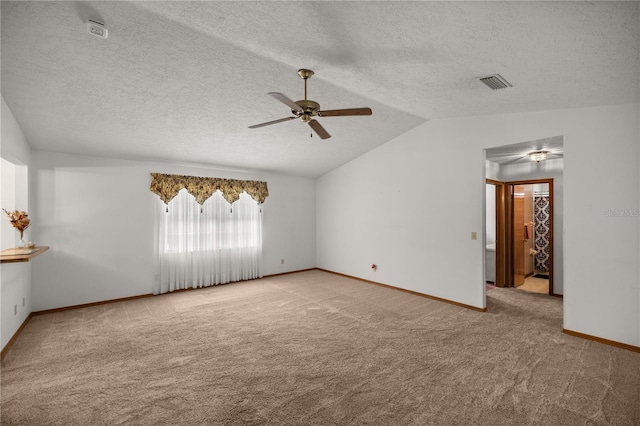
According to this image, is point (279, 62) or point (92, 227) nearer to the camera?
point (279, 62)

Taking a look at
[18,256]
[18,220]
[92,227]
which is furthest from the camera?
[92,227]

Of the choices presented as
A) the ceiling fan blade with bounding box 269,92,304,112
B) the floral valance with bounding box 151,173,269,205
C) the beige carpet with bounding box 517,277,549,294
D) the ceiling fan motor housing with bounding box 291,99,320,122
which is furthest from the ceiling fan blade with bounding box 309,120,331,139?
the beige carpet with bounding box 517,277,549,294

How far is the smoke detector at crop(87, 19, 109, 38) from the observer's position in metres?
2.24

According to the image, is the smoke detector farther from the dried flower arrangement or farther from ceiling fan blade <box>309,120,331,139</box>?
the dried flower arrangement

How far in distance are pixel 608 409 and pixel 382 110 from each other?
385 centimetres

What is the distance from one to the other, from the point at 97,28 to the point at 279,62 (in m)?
1.48

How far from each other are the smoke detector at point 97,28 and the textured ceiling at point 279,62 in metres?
0.05

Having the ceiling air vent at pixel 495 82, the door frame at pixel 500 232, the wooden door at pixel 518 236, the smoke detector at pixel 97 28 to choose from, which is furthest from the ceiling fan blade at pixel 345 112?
the wooden door at pixel 518 236

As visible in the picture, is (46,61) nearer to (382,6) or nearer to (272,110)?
(272,110)

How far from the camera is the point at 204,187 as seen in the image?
580 cm

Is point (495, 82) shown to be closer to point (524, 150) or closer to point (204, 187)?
point (524, 150)

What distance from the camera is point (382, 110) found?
441 centimetres

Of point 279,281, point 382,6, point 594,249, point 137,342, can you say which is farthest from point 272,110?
point 594,249

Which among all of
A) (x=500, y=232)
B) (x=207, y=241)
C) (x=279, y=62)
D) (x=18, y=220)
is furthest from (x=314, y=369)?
(x=500, y=232)
